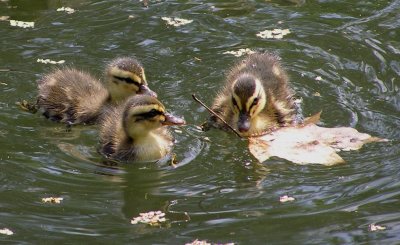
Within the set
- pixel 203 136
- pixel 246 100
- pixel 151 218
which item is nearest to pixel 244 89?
pixel 246 100

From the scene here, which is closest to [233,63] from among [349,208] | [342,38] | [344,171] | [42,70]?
[342,38]

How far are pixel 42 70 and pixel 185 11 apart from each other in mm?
1932

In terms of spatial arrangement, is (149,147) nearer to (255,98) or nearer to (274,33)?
(255,98)

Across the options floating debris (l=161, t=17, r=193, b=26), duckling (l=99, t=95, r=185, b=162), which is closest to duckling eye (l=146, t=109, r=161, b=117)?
duckling (l=99, t=95, r=185, b=162)

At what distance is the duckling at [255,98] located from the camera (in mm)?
6828

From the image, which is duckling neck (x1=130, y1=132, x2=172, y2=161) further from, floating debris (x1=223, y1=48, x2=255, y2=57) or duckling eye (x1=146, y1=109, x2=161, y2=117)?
floating debris (x1=223, y1=48, x2=255, y2=57)

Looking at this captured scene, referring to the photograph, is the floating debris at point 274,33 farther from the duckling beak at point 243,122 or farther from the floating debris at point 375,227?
the floating debris at point 375,227

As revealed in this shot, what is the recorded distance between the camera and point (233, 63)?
8.09m

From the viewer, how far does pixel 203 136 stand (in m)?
6.90

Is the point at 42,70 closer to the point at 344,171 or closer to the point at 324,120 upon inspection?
the point at 324,120

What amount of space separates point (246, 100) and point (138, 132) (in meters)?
0.87

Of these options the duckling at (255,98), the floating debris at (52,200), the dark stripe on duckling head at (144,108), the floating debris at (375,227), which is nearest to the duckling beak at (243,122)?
the duckling at (255,98)

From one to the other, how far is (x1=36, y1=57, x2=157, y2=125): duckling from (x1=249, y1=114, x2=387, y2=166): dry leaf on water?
110cm

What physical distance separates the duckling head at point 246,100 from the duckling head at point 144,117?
0.54m
